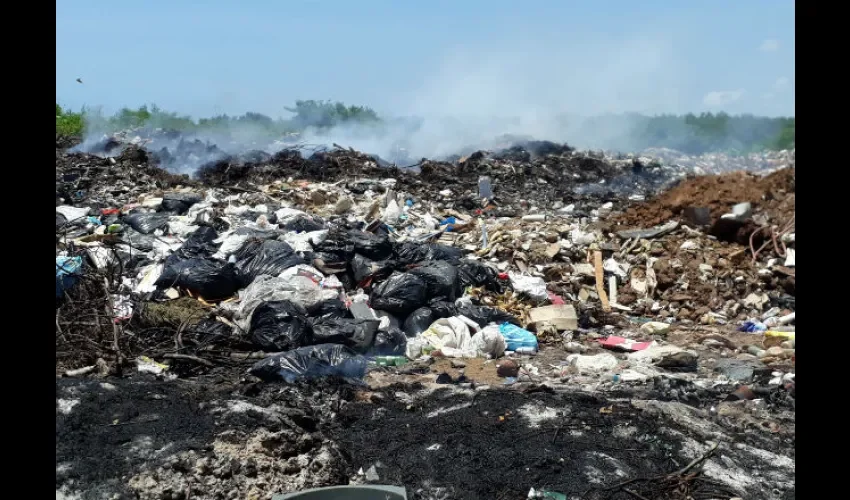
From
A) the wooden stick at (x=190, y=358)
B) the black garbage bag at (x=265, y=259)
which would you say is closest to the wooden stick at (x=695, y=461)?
the wooden stick at (x=190, y=358)

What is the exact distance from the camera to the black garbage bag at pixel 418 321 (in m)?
7.12

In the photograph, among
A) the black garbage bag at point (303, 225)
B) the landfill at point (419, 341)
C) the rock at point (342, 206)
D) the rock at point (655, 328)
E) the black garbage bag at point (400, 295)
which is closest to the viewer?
the landfill at point (419, 341)

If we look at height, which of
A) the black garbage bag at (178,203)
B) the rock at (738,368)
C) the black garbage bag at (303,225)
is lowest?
the rock at (738,368)

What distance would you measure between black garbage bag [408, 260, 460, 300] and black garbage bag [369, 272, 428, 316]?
104 mm

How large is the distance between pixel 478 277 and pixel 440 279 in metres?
0.86

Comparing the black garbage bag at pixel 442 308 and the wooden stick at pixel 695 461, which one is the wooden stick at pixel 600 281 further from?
the wooden stick at pixel 695 461

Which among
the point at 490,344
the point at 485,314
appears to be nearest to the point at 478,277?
the point at 485,314

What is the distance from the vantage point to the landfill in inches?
154

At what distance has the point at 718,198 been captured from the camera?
11.2 meters

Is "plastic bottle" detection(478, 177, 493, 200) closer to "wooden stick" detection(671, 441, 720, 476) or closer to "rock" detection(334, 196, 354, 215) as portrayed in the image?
"rock" detection(334, 196, 354, 215)

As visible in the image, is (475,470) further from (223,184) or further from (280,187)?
(223,184)

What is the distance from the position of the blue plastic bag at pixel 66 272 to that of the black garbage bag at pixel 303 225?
9.23ft

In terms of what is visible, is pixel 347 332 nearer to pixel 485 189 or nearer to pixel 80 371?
pixel 80 371
